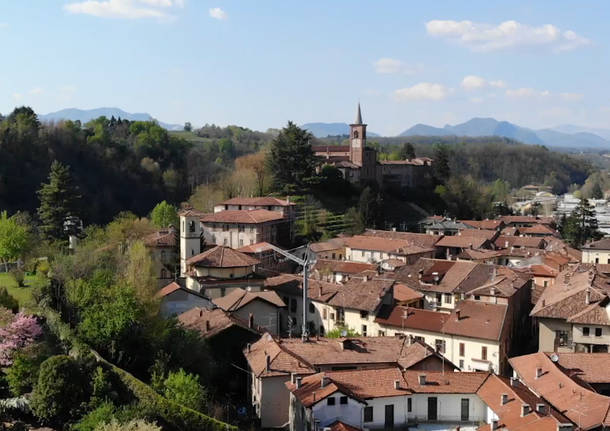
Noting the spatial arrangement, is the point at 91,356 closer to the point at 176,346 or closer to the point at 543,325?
the point at 176,346

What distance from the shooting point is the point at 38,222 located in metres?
59.1

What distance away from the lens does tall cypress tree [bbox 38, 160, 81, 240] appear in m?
50.4

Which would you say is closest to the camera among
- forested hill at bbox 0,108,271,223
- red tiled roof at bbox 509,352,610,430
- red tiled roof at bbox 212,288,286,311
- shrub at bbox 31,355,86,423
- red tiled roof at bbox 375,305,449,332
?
red tiled roof at bbox 509,352,610,430

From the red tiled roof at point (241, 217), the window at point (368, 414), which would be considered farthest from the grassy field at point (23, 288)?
the red tiled roof at point (241, 217)

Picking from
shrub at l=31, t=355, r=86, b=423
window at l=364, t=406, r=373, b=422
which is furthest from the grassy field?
window at l=364, t=406, r=373, b=422

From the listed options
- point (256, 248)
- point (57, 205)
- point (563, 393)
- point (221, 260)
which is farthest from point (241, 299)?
point (57, 205)

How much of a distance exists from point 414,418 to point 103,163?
2756 inches

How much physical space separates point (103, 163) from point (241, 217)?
1454 inches

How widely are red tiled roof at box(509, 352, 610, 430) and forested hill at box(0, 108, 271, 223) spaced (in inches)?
1801

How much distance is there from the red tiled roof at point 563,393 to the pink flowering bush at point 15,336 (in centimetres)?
1896

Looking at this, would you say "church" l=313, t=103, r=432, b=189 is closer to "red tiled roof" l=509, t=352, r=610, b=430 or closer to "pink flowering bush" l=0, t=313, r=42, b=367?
"red tiled roof" l=509, t=352, r=610, b=430

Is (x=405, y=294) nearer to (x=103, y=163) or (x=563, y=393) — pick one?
(x=563, y=393)

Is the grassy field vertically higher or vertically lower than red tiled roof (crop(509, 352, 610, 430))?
higher

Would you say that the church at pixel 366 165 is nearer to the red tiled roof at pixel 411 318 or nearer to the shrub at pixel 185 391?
the red tiled roof at pixel 411 318
